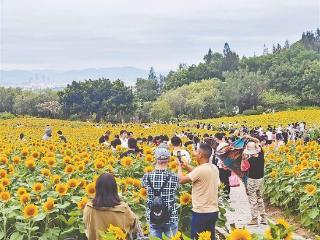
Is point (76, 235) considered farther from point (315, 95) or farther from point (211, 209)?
point (315, 95)

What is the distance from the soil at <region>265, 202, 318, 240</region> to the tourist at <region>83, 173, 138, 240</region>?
510 cm

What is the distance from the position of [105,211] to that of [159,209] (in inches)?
52.8

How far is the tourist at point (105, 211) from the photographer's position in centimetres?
464

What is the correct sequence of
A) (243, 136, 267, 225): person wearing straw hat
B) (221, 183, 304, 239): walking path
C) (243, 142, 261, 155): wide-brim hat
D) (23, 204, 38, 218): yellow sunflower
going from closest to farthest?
(23, 204, 38, 218): yellow sunflower
(221, 183, 304, 239): walking path
(243, 136, 267, 225): person wearing straw hat
(243, 142, 261, 155): wide-brim hat

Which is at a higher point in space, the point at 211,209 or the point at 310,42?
the point at 310,42

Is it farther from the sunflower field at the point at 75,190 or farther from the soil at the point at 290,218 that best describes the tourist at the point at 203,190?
the soil at the point at 290,218

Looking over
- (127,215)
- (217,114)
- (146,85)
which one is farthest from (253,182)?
(146,85)

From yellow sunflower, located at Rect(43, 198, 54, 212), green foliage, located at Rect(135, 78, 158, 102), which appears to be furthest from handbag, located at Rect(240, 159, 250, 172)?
green foliage, located at Rect(135, 78, 158, 102)

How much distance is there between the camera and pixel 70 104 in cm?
7794

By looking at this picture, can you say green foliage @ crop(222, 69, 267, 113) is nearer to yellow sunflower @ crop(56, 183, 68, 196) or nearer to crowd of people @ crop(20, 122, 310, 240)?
crowd of people @ crop(20, 122, 310, 240)

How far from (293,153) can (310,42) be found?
154m

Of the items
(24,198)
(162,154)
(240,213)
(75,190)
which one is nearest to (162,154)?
(162,154)

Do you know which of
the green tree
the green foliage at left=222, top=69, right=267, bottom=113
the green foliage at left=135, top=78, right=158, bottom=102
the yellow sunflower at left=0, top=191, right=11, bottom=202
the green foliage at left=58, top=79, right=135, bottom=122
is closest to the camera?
the yellow sunflower at left=0, top=191, right=11, bottom=202

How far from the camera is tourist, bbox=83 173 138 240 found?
183 inches
